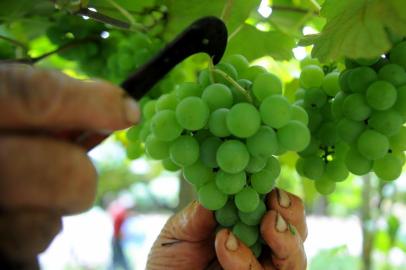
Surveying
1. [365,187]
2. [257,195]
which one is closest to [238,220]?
[257,195]

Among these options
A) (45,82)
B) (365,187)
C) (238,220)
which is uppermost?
(45,82)

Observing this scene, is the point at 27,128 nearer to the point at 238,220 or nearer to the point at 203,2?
the point at 238,220

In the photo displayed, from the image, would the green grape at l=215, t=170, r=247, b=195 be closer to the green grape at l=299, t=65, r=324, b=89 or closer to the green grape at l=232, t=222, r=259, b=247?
the green grape at l=232, t=222, r=259, b=247

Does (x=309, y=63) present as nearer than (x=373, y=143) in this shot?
No

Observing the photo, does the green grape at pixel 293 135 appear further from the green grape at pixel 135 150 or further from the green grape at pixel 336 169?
the green grape at pixel 135 150

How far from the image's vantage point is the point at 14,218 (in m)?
0.34

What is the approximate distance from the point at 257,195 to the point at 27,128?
0.82 feet

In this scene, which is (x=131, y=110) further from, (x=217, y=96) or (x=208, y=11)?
(x=208, y=11)

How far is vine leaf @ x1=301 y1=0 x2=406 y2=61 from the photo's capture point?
1.62 feet

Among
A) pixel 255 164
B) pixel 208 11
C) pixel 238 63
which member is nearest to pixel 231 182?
pixel 255 164

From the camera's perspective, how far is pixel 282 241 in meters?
0.54

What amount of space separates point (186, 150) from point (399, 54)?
228mm

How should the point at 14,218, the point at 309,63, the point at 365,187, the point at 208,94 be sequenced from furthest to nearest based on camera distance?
the point at 365,187, the point at 309,63, the point at 208,94, the point at 14,218

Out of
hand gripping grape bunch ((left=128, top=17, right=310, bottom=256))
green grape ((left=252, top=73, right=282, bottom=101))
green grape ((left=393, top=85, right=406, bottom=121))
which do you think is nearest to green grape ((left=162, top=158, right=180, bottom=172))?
hand gripping grape bunch ((left=128, top=17, right=310, bottom=256))
